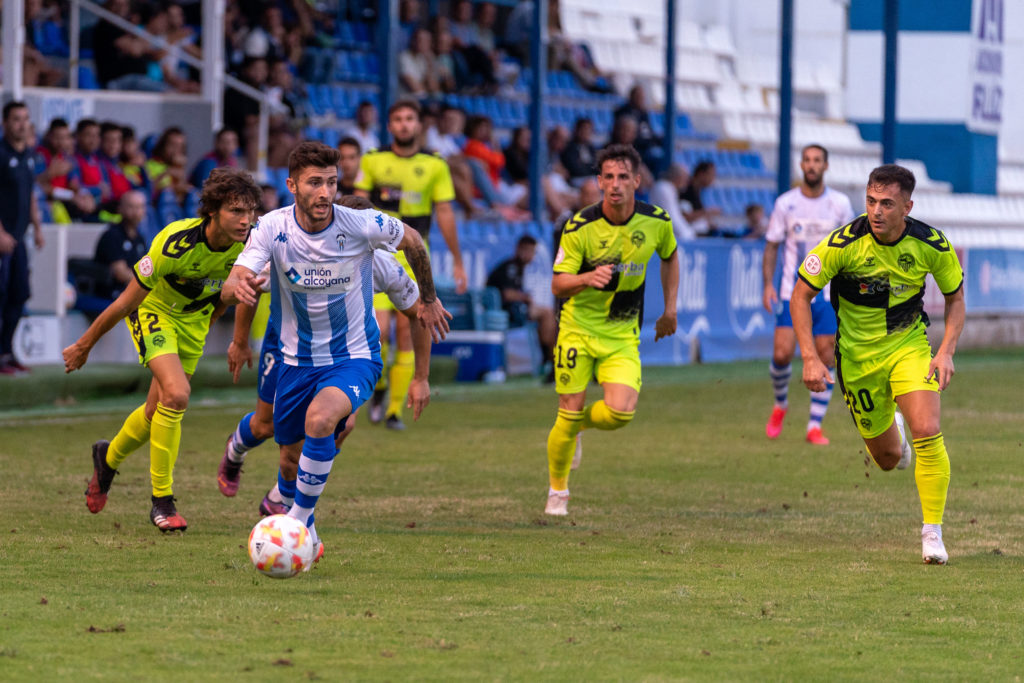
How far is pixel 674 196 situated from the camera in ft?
67.7

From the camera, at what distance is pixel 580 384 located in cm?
866

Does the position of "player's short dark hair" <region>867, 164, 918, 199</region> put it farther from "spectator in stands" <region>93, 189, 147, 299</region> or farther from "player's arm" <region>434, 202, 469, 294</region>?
"spectator in stands" <region>93, 189, 147, 299</region>

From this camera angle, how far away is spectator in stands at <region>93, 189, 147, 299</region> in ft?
45.4

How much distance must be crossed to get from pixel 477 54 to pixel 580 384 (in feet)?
47.8

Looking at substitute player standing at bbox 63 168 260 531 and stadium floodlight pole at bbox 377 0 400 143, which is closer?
substitute player standing at bbox 63 168 260 531

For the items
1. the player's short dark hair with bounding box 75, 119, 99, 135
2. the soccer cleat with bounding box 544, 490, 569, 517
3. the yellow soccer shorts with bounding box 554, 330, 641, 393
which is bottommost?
the soccer cleat with bounding box 544, 490, 569, 517

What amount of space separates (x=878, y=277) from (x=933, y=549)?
49.0 inches

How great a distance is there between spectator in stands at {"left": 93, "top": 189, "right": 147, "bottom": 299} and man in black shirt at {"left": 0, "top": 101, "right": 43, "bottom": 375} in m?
0.86

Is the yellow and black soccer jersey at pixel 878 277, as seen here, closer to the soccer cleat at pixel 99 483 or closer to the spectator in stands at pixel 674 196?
the soccer cleat at pixel 99 483

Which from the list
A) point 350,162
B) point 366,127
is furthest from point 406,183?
point 366,127

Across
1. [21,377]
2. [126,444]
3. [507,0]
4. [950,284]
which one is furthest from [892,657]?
[507,0]

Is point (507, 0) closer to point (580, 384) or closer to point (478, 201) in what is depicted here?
point (478, 201)

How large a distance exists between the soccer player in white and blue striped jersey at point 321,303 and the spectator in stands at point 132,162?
29.5 feet

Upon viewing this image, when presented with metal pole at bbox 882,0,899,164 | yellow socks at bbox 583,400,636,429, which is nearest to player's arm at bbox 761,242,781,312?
yellow socks at bbox 583,400,636,429
